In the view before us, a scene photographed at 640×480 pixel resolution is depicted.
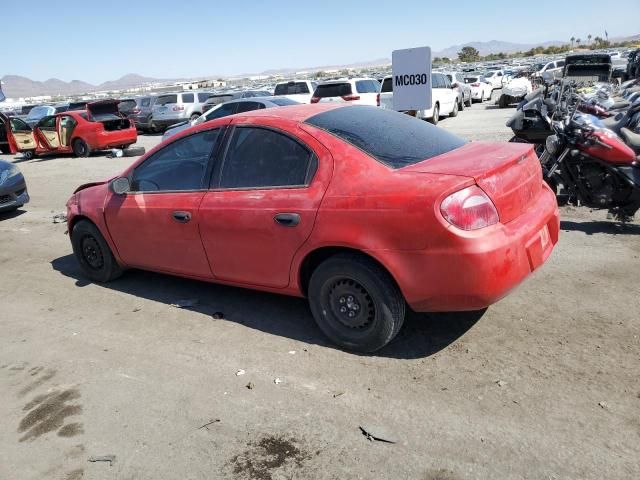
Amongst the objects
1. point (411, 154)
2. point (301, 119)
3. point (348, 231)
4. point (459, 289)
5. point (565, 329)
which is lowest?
point (565, 329)

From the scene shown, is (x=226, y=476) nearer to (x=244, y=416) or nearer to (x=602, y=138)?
(x=244, y=416)

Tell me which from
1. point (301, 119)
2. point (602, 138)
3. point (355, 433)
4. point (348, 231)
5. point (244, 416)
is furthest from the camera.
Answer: point (602, 138)

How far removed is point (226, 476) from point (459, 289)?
1.66 m

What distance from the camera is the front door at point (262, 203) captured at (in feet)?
12.2

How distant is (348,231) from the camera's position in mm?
3475

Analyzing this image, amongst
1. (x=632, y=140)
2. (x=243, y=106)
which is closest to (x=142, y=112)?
(x=243, y=106)

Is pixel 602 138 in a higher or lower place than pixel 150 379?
higher

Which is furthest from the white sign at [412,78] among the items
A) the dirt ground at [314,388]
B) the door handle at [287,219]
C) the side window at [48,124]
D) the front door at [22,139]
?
the front door at [22,139]

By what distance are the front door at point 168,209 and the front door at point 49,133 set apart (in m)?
14.4

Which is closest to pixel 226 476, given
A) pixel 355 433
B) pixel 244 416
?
pixel 244 416

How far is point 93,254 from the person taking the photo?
5.61 meters

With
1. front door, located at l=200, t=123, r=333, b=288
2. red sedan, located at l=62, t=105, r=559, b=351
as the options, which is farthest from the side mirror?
front door, located at l=200, t=123, r=333, b=288

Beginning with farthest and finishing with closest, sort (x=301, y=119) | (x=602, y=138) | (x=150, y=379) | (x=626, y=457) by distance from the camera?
(x=602, y=138), (x=301, y=119), (x=150, y=379), (x=626, y=457)

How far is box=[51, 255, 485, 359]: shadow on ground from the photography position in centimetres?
388
